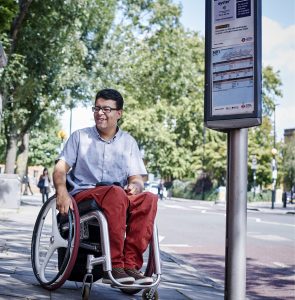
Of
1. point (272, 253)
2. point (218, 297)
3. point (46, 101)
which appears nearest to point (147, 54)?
point (46, 101)

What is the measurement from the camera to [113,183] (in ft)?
13.8

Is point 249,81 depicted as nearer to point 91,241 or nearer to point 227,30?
point 227,30

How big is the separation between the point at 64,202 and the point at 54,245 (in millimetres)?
466

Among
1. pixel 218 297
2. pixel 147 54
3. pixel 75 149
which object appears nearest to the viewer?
pixel 75 149

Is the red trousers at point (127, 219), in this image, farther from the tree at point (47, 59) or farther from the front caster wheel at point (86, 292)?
the tree at point (47, 59)

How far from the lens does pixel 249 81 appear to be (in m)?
3.10

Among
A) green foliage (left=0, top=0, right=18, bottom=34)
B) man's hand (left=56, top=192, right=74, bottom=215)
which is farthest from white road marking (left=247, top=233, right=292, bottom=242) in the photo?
man's hand (left=56, top=192, right=74, bottom=215)

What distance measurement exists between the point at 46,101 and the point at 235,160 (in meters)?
18.7

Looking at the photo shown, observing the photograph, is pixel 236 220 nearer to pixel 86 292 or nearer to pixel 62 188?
pixel 86 292

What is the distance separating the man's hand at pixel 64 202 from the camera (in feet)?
12.9

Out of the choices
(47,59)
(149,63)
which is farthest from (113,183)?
(149,63)

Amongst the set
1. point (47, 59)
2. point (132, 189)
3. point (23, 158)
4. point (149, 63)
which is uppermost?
point (149, 63)

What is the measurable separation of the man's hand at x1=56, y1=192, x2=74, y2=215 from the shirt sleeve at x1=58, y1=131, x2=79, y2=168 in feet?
1.05

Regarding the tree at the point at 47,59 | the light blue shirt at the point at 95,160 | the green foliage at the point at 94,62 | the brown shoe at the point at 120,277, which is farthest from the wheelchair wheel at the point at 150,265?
the tree at the point at 47,59
